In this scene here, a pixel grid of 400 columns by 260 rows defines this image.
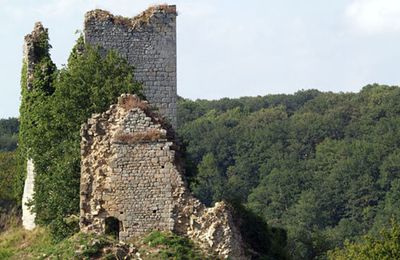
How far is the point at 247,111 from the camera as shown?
151 m

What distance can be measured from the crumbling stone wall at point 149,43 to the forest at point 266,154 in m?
0.69

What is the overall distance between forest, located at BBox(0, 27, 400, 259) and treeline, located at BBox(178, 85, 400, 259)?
0.11 meters

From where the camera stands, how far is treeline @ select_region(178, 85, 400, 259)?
107125 millimetres

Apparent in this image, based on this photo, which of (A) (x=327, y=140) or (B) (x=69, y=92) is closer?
(B) (x=69, y=92)

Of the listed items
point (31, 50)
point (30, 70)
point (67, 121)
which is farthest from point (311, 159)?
point (67, 121)

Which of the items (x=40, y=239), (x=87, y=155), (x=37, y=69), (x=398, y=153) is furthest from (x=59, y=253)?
(x=398, y=153)

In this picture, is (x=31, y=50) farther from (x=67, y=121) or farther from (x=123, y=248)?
(x=123, y=248)

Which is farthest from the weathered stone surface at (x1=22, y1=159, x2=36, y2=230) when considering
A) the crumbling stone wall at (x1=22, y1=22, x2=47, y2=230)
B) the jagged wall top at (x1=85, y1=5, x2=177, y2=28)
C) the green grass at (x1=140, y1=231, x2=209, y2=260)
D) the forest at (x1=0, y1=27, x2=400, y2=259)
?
the green grass at (x1=140, y1=231, x2=209, y2=260)

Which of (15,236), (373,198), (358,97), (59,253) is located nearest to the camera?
→ (59,253)

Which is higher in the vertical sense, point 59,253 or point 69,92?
point 69,92

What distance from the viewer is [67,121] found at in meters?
38.2

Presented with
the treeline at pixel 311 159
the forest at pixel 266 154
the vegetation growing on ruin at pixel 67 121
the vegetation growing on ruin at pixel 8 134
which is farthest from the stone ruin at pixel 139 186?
the vegetation growing on ruin at pixel 8 134

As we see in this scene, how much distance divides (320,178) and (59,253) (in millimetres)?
85393

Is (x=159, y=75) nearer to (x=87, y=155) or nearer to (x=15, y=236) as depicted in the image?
(x=15, y=236)
